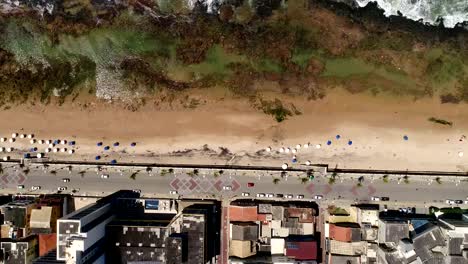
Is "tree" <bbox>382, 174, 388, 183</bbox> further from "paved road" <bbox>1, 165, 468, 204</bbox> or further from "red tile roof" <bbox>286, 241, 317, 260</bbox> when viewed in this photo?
"red tile roof" <bbox>286, 241, 317, 260</bbox>

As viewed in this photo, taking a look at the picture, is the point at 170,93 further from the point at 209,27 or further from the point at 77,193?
the point at 77,193

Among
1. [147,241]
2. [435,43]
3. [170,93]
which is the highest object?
[435,43]

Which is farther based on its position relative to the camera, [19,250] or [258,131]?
[258,131]

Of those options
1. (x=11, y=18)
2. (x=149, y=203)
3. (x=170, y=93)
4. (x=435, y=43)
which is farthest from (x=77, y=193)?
(x=435, y=43)

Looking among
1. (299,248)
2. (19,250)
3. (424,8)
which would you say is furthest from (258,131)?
(19,250)

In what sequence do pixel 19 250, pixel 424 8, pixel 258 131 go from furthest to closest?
1. pixel 258 131
2. pixel 19 250
3. pixel 424 8

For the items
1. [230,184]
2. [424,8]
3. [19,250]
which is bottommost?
[19,250]

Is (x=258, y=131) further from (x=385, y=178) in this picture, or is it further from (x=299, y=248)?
(x=385, y=178)
